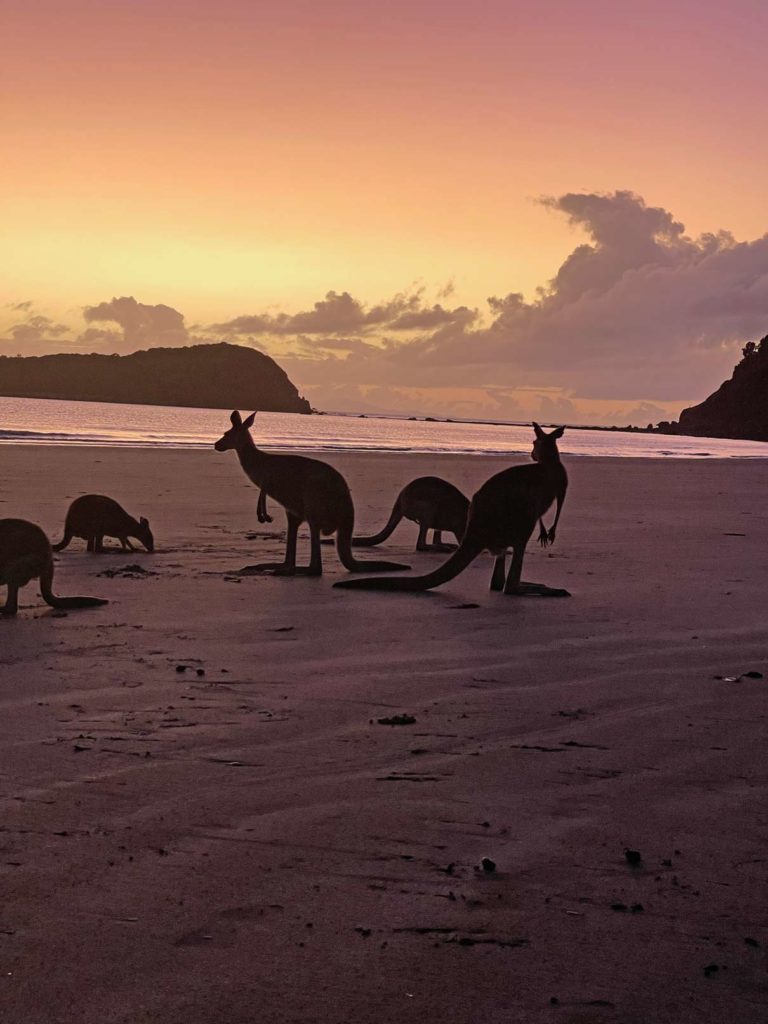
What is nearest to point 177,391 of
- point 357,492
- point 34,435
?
point 34,435

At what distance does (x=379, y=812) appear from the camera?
337 cm

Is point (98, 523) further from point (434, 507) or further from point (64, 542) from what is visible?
point (434, 507)

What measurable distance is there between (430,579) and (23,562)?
261 cm

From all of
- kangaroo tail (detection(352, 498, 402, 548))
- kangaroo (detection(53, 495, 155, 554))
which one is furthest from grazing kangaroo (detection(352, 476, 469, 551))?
kangaroo (detection(53, 495, 155, 554))

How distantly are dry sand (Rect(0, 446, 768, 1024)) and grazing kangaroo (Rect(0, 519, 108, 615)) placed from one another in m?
0.16

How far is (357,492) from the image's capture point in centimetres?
1822

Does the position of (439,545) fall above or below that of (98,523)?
below

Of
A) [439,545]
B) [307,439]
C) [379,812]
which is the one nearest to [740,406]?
[307,439]

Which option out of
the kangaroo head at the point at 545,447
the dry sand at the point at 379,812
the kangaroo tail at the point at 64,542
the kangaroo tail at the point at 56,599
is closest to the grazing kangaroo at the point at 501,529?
the kangaroo head at the point at 545,447

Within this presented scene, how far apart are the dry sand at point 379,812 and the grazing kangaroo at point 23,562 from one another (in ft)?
0.52

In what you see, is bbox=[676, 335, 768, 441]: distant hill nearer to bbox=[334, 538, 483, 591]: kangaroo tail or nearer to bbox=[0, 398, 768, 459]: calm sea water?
bbox=[0, 398, 768, 459]: calm sea water

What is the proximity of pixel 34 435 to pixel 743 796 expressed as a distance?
113ft

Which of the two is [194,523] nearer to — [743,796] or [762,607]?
[762,607]

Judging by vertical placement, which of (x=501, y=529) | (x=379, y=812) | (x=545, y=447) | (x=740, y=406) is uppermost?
(x=740, y=406)
